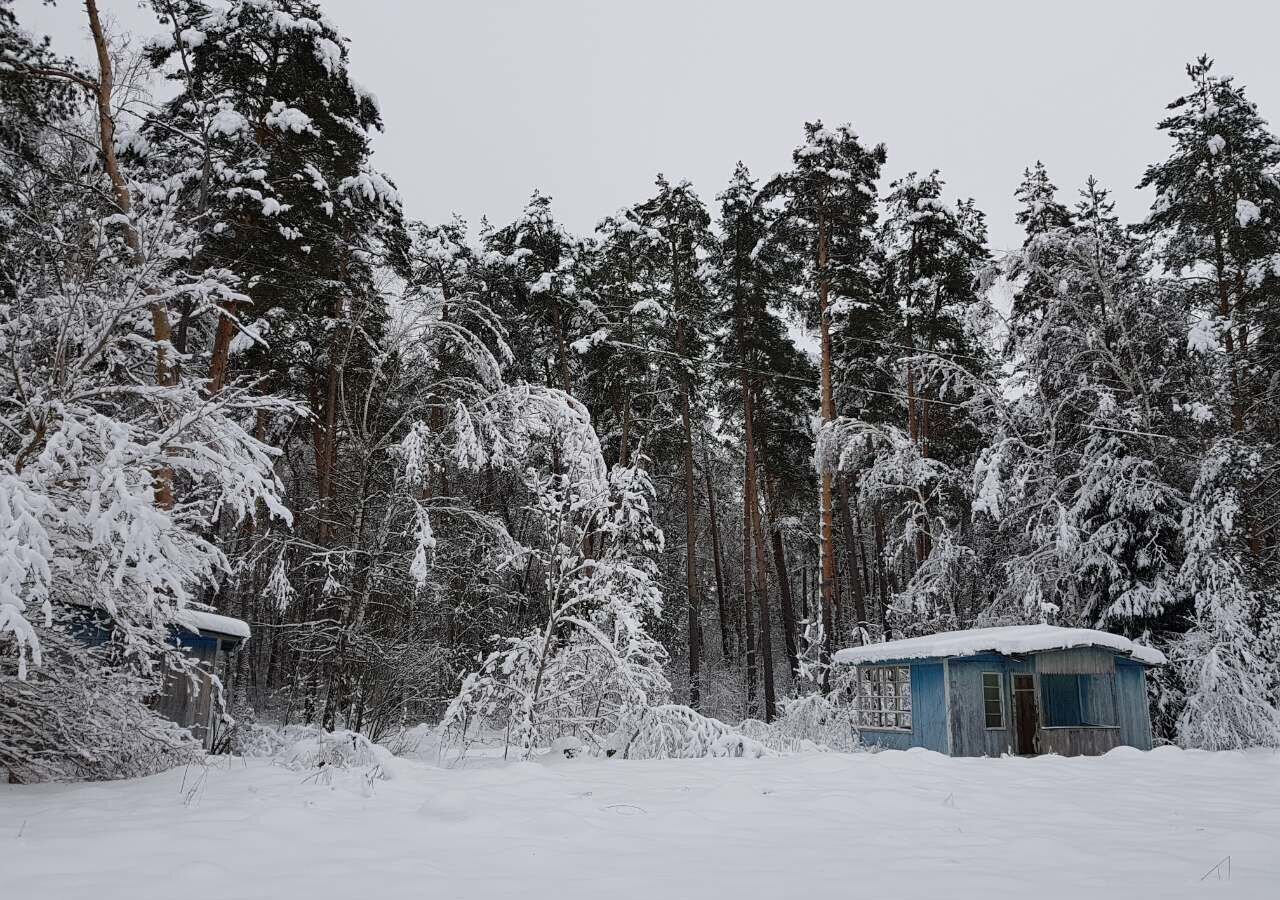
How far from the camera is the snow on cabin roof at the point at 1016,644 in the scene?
14.1 metres

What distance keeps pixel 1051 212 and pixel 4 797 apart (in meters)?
22.5

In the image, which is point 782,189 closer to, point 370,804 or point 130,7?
point 130,7

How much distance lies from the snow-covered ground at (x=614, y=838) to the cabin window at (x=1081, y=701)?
785 centimetres

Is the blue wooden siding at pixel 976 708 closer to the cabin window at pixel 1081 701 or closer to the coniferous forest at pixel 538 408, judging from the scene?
the cabin window at pixel 1081 701

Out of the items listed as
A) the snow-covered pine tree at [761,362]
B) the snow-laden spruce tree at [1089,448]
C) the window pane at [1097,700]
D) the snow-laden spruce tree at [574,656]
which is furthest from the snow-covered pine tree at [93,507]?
the window pane at [1097,700]

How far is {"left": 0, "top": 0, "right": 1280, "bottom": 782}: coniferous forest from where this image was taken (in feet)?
23.2

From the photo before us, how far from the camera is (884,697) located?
17359 mm

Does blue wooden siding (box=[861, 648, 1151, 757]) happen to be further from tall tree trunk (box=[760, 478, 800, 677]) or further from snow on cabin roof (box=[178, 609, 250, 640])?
snow on cabin roof (box=[178, 609, 250, 640])

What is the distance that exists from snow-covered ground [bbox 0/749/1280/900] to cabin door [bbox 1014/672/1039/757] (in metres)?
6.97

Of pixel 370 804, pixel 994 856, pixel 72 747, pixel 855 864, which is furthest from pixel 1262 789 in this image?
pixel 72 747

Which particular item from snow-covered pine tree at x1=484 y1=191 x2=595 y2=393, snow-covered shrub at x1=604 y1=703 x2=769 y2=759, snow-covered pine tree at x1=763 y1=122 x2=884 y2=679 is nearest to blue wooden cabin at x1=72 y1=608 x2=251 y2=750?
snow-covered shrub at x1=604 y1=703 x2=769 y2=759

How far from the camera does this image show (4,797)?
235 inches

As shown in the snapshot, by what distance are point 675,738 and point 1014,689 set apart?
7.51 metres

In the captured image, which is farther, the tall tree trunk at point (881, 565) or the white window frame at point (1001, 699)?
the tall tree trunk at point (881, 565)
